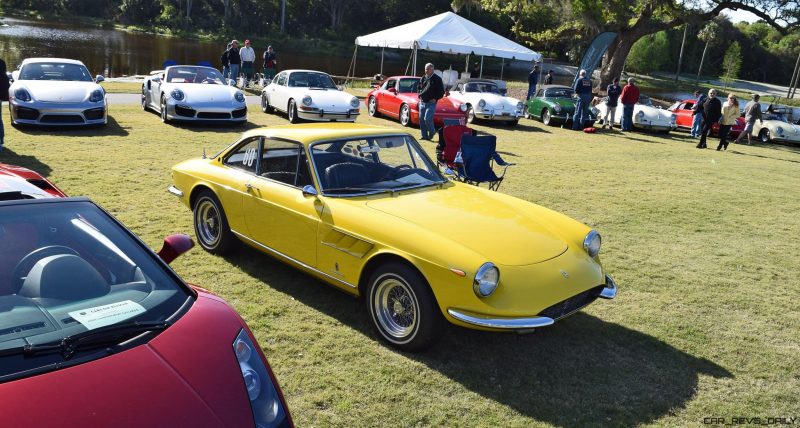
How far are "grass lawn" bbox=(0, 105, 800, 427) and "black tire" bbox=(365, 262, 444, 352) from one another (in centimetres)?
13

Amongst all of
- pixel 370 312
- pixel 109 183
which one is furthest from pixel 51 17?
pixel 370 312

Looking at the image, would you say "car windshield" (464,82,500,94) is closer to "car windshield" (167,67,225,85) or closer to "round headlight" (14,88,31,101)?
"car windshield" (167,67,225,85)

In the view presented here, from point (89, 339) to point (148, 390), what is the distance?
368mm

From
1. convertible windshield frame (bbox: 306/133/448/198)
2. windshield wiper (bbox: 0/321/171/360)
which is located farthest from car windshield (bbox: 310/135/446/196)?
windshield wiper (bbox: 0/321/171/360)

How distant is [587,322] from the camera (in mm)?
5023

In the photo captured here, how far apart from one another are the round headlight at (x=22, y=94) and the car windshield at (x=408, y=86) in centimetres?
919

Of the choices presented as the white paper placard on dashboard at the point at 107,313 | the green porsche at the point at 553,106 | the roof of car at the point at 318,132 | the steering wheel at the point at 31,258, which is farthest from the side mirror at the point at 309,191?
the green porsche at the point at 553,106

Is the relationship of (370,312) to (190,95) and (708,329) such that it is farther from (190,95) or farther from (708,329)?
(190,95)

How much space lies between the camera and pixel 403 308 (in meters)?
4.27

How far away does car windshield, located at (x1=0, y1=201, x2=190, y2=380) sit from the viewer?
7.81 ft

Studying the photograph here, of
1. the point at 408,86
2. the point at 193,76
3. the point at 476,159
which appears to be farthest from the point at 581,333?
the point at 408,86

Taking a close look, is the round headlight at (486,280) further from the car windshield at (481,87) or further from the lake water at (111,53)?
the lake water at (111,53)

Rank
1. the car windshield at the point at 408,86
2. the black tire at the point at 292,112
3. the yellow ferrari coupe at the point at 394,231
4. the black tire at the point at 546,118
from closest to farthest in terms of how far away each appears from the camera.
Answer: the yellow ferrari coupe at the point at 394,231
the black tire at the point at 292,112
the car windshield at the point at 408,86
the black tire at the point at 546,118

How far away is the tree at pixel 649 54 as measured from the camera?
7262 centimetres
